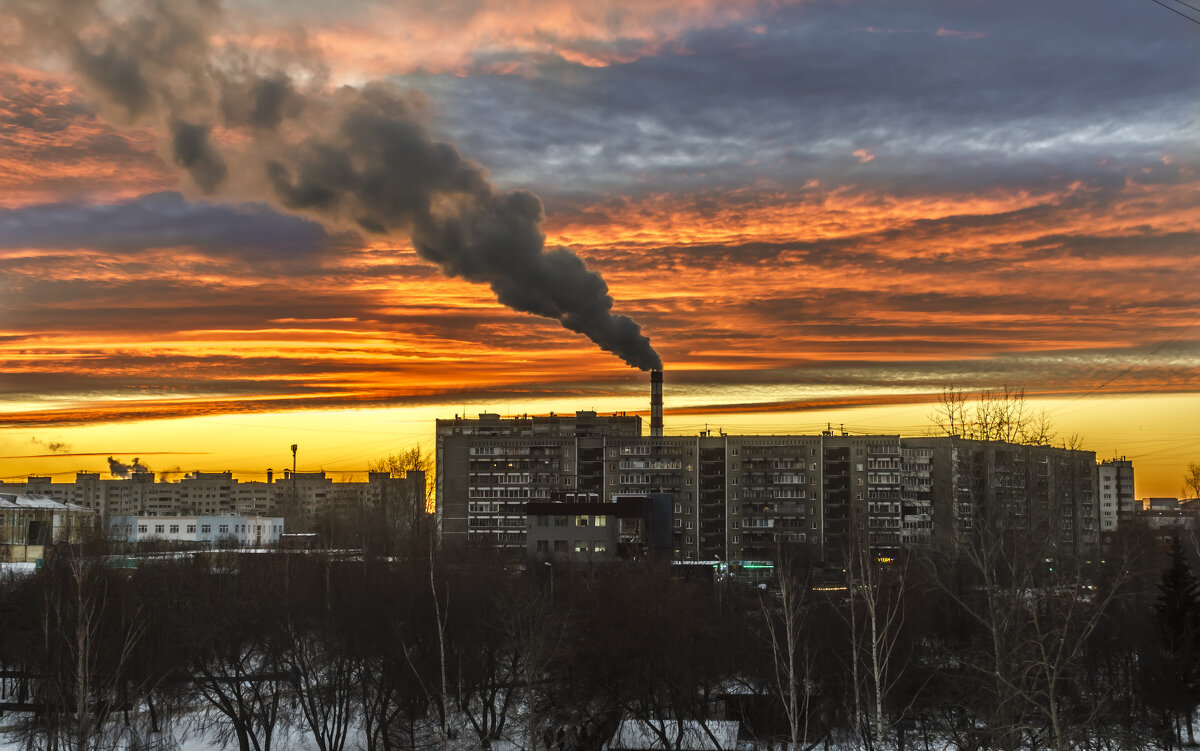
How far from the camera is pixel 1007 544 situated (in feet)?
124

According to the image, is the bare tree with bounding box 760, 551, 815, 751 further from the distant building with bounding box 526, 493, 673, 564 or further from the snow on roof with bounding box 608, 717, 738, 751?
the distant building with bounding box 526, 493, 673, 564

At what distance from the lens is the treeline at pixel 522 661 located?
1563 inches

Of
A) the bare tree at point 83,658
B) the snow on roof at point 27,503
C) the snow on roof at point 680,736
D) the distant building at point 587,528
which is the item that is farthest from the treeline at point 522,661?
the snow on roof at point 27,503

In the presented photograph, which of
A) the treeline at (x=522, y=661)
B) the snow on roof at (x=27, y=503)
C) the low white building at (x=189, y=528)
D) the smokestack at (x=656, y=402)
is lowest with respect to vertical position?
the low white building at (x=189, y=528)

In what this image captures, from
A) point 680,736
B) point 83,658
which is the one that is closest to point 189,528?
point 680,736

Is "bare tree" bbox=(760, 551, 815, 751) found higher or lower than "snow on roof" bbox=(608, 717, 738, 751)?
higher

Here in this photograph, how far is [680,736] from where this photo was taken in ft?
132

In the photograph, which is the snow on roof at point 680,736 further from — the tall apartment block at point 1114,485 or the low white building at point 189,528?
the tall apartment block at point 1114,485

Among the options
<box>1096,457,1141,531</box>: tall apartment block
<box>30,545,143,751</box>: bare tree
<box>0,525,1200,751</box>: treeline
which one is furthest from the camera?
<box>1096,457,1141,531</box>: tall apartment block

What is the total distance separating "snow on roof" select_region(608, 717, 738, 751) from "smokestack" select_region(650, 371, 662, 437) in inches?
1812

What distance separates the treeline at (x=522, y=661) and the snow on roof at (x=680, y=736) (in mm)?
331

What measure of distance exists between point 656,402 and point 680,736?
53.9m

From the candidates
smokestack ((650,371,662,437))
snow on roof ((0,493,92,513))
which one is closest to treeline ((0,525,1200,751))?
smokestack ((650,371,662,437))

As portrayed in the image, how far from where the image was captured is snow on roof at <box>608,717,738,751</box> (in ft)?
137
